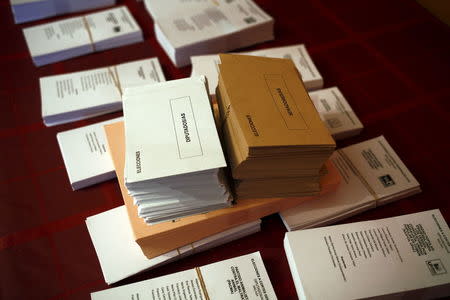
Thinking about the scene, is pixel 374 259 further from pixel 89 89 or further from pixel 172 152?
pixel 89 89

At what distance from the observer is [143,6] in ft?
5.15

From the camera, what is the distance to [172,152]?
715 millimetres

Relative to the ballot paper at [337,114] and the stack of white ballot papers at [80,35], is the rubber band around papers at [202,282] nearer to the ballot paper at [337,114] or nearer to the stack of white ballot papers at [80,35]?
the ballot paper at [337,114]

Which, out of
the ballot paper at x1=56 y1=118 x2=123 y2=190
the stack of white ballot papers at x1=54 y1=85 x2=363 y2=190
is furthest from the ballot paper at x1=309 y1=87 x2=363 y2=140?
the ballot paper at x1=56 y1=118 x2=123 y2=190

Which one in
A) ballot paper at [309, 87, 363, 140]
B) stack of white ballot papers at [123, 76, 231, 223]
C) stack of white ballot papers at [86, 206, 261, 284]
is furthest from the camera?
ballot paper at [309, 87, 363, 140]

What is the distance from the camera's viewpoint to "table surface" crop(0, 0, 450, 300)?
870 millimetres

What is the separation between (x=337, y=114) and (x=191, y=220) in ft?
1.96

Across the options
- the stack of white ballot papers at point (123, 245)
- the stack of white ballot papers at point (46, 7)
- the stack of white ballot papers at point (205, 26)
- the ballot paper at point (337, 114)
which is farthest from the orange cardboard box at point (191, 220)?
the stack of white ballot papers at point (46, 7)

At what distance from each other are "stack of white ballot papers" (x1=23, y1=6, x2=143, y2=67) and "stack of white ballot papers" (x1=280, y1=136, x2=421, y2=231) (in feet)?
3.03

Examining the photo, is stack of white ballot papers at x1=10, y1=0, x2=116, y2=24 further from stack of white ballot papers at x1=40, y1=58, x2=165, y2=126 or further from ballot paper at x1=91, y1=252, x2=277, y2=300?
ballot paper at x1=91, y1=252, x2=277, y2=300

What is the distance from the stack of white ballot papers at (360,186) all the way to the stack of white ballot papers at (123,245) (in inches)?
5.2

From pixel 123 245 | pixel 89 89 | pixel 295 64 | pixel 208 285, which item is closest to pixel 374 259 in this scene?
pixel 208 285

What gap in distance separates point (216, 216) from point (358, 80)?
0.81m

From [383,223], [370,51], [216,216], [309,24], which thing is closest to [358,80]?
[370,51]
